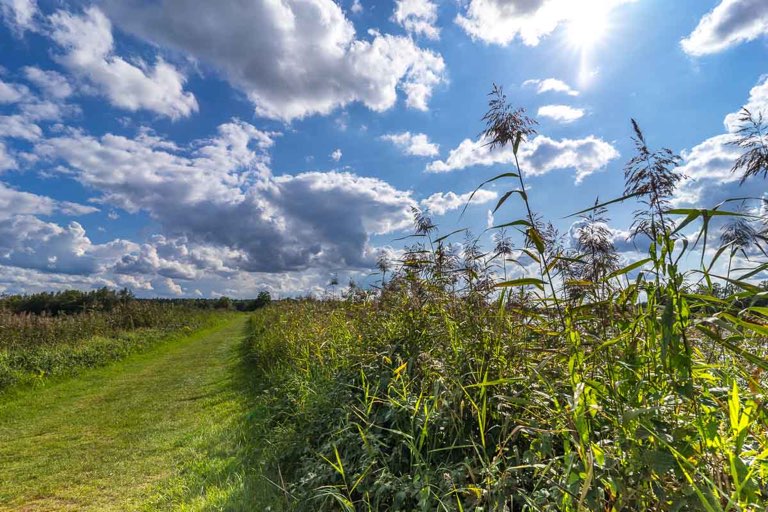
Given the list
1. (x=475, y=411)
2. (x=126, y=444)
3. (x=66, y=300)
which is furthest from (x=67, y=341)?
(x=66, y=300)

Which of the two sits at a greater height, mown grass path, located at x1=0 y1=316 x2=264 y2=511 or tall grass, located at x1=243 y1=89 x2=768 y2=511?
tall grass, located at x1=243 y1=89 x2=768 y2=511

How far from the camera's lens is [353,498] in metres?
3.22

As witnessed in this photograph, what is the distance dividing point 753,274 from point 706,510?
895 millimetres

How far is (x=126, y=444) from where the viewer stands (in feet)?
20.9

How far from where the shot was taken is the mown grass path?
4484mm

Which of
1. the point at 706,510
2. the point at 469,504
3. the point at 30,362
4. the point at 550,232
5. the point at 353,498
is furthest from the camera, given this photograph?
the point at 30,362

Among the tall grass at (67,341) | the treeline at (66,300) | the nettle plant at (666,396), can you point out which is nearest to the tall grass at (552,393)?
the nettle plant at (666,396)

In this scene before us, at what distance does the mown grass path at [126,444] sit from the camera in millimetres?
4484

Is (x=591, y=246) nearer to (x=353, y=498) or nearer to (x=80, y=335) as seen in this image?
(x=353, y=498)

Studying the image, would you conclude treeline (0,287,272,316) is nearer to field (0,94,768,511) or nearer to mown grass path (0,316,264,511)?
mown grass path (0,316,264,511)

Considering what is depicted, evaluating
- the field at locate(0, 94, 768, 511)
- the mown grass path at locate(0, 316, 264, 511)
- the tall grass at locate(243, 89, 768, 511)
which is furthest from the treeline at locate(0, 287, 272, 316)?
the tall grass at locate(243, 89, 768, 511)

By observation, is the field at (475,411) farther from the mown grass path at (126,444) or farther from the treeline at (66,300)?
the treeline at (66,300)

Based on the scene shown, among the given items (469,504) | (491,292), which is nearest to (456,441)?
(469,504)

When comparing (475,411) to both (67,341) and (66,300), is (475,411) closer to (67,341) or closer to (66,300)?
(67,341)
